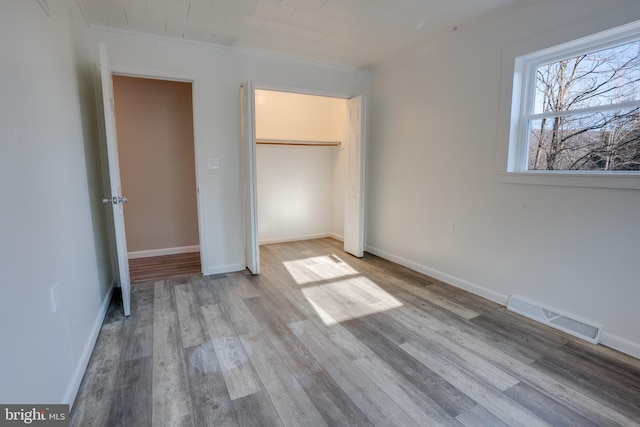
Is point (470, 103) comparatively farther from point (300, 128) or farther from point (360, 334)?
point (300, 128)

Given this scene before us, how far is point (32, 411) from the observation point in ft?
3.92

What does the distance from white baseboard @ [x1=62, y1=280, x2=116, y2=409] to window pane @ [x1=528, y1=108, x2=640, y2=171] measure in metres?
3.49

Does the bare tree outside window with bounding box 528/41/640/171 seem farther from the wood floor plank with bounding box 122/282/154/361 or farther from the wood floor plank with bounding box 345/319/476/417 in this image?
the wood floor plank with bounding box 122/282/154/361

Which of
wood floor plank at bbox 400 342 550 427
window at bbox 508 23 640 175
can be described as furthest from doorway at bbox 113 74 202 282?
window at bbox 508 23 640 175

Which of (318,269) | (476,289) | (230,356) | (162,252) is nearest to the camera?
(230,356)

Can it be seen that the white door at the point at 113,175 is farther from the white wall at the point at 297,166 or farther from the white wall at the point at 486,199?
the white wall at the point at 486,199

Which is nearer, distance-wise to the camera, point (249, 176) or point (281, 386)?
point (281, 386)

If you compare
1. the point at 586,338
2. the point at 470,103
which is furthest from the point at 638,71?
the point at 586,338

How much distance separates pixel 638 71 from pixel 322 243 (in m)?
3.85

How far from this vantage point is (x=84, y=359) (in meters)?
1.87

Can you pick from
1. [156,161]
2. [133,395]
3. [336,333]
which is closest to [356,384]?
[336,333]

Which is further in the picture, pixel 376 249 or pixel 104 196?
pixel 376 249

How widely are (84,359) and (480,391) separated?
2.31 meters

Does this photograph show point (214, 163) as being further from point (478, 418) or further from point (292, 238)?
point (478, 418)
